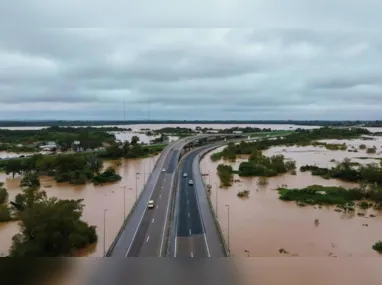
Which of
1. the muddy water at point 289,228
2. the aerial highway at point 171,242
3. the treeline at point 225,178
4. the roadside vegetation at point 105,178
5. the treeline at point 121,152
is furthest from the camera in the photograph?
the treeline at point 121,152

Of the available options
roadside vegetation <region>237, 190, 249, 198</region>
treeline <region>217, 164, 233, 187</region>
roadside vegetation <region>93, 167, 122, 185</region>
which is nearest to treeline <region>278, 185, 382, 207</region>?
roadside vegetation <region>237, 190, 249, 198</region>

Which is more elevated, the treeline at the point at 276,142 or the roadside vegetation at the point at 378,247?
the treeline at the point at 276,142

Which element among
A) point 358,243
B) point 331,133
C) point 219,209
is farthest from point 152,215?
point 331,133

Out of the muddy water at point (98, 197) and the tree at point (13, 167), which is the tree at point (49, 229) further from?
the tree at point (13, 167)

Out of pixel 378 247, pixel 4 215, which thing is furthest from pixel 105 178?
pixel 378 247

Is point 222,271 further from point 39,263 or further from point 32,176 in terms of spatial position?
point 32,176

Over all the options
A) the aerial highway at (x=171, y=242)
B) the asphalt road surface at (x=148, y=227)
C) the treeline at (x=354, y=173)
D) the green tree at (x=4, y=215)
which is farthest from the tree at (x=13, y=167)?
the treeline at (x=354, y=173)

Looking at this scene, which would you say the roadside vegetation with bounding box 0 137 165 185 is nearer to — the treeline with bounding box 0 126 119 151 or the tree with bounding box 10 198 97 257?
the treeline with bounding box 0 126 119 151
